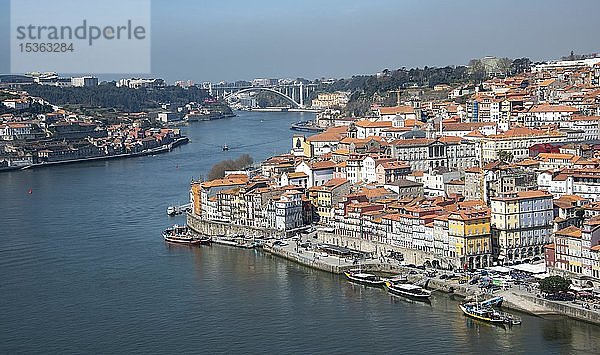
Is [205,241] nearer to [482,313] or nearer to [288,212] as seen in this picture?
[288,212]

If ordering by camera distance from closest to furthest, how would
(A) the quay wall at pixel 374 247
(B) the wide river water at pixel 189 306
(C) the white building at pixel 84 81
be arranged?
(B) the wide river water at pixel 189 306, (A) the quay wall at pixel 374 247, (C) the white building at pixel 84 81

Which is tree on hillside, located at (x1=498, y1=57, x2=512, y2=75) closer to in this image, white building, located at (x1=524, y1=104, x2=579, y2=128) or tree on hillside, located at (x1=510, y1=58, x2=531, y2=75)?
tree on hillside, located at (x1=510, y1=58, x2=531, y2=75)

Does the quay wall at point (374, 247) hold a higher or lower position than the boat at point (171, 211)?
lower

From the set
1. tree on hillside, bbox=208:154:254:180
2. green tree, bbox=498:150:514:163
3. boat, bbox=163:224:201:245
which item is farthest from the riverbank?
tree on hillside, bbox=208:154:254:180

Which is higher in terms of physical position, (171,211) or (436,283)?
(171,211)

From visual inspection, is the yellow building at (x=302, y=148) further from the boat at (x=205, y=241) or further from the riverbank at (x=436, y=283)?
the riverbank at (x=436, y=283)

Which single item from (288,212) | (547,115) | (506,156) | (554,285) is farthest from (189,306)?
(547,115)

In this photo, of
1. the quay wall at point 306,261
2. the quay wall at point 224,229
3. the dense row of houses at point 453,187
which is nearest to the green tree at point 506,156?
the dense row of houses at point 453,187
